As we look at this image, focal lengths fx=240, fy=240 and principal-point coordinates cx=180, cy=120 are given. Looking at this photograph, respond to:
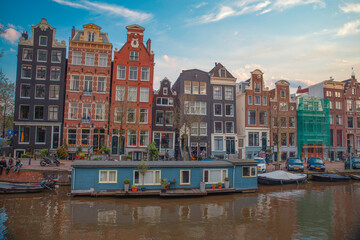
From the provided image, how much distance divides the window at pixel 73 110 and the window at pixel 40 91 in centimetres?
460

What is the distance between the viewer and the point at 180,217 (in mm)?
18047

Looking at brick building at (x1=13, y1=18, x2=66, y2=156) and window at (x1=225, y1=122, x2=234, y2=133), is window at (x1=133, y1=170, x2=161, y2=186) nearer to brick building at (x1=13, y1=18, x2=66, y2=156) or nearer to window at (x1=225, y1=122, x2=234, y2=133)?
brick building at (x1=13, y1=18, x2=66, y2=156)

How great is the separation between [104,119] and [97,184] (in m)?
17.8

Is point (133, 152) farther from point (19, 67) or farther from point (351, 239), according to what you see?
point (351, 239)

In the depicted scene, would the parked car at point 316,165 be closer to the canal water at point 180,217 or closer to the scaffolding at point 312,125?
the canal water at point 180,217

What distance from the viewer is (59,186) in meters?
25.7

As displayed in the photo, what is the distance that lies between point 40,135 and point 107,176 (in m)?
20.4

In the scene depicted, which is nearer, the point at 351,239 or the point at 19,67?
the point at 351,239

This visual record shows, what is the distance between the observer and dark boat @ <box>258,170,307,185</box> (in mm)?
29483

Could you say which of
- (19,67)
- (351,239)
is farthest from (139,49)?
(351,239)

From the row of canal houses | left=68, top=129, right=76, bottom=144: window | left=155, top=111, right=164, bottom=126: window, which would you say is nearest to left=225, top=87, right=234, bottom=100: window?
the row of canal houses

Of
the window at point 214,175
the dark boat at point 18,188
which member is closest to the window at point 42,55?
the dark boat at point 18,188

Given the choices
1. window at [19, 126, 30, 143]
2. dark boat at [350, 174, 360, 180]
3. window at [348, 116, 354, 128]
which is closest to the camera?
dark boat at [350, 174, 360, 180]

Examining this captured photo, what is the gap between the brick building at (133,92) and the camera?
1518 inches
